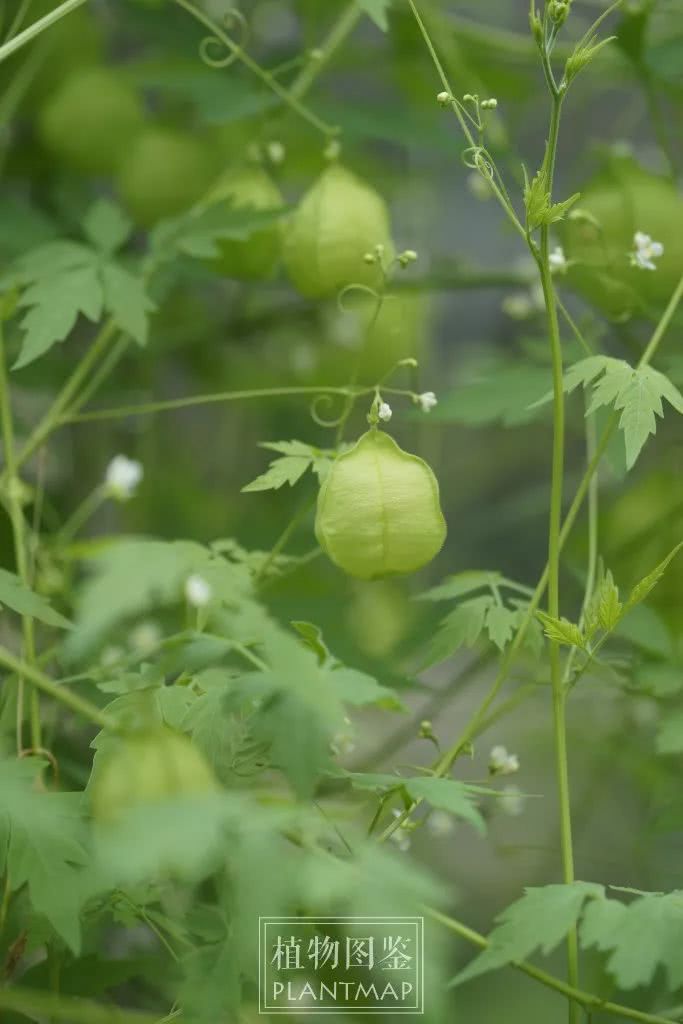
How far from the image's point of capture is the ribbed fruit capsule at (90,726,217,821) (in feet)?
1.69

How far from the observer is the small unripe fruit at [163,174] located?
1194 millimetres

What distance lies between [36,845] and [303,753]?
0.17 metres

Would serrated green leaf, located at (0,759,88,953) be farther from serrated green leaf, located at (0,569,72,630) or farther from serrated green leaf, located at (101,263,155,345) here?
serrated green leaf, located at (101,263,155,345)

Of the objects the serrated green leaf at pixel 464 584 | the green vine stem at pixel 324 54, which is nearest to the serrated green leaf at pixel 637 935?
the serrated green leaf at pixel 464 584

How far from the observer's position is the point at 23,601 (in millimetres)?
684

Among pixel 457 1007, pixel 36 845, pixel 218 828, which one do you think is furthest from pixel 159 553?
pixel 457 1007

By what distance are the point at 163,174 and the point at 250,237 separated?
0.20 m

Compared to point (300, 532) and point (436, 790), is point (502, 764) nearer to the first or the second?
point (436, 790)

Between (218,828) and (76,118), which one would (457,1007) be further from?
(76,118)

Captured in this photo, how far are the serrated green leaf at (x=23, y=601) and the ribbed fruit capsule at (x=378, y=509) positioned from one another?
5.8 inches

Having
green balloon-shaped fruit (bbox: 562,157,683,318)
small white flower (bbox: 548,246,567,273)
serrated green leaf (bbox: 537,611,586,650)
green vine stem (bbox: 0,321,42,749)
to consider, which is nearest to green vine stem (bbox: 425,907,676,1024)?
serrated green leaf (bbox: 537,611,586,650)

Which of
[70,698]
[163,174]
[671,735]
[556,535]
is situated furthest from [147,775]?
[163,174]

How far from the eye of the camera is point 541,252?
2.31ft

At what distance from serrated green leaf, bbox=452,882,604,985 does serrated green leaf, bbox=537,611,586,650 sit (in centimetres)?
14
